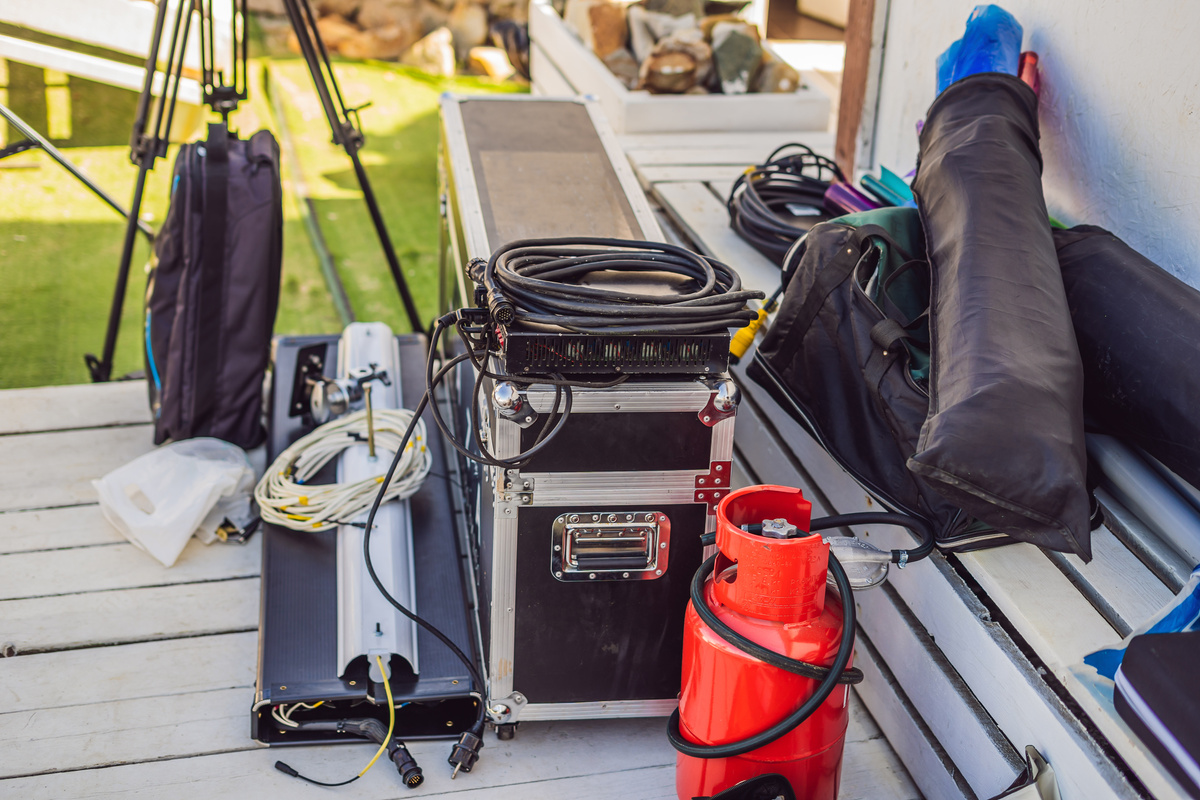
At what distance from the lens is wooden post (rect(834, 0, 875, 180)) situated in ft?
9.33

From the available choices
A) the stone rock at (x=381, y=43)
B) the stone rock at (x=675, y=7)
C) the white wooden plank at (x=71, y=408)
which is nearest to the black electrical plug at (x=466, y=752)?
the white wooden plank at (x=71, y=408)

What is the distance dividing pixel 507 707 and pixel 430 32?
5352mm

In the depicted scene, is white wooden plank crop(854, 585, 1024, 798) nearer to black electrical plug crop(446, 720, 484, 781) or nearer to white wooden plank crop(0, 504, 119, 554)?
black electrical plug crop(446, 720, 484, 781)

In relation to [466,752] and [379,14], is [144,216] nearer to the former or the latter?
[379,14]

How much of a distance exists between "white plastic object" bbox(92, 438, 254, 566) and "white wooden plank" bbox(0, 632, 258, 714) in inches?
9.9

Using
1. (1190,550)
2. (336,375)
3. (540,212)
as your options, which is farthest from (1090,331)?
(336,375)

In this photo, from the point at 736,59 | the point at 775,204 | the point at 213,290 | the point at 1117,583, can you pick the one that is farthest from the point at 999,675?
the point at 736,59

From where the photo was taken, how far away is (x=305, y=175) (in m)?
4.28

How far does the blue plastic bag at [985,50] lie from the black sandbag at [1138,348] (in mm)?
555

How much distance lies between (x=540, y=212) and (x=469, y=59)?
434cm

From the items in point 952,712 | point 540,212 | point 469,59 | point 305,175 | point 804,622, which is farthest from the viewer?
point 469,59

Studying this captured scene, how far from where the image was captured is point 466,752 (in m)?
1.54

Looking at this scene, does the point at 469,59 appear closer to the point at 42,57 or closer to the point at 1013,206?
the point at 42,57

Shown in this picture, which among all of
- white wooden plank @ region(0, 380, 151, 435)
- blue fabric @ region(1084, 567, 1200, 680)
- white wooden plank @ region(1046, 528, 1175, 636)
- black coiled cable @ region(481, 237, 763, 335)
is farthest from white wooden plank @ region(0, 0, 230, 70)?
blue fabric @ region(1084, 567, 1200, 680)
